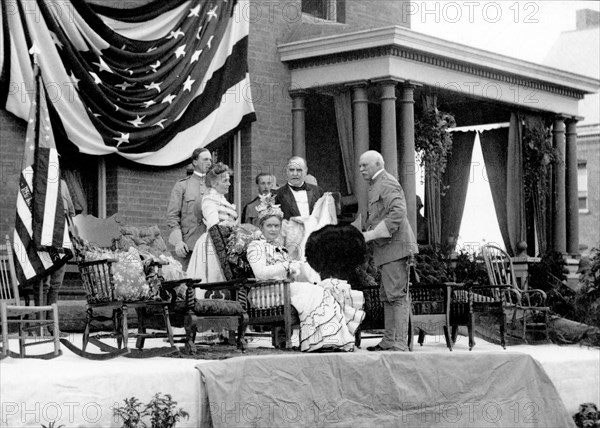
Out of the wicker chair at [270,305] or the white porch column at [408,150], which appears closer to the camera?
the wicker chair at [270,305]

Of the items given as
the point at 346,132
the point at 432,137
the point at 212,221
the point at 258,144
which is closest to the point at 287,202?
the point at 212,221

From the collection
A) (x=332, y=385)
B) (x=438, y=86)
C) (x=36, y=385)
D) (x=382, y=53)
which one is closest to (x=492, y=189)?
(x=438, y=86)

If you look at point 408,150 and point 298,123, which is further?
point 298,123

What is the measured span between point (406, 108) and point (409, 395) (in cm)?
717

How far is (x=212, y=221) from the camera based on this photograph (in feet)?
37.9

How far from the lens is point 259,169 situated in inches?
685

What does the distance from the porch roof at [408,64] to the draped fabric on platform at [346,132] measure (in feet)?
1.24

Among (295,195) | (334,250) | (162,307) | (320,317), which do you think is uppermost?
(295,195)

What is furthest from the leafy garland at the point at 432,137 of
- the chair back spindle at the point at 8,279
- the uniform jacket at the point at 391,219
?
the chair back spindle at the point at 8,279

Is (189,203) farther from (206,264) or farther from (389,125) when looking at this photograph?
(389,125)

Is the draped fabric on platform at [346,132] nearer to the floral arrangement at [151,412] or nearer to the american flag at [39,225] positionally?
the american flag at [39,225]

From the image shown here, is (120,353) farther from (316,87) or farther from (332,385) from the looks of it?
(316,87)

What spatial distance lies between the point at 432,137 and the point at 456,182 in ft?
8.34

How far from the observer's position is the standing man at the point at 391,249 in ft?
38.1
